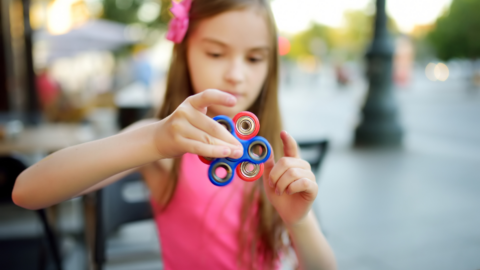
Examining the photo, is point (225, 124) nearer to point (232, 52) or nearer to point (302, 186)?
point (302, 186)

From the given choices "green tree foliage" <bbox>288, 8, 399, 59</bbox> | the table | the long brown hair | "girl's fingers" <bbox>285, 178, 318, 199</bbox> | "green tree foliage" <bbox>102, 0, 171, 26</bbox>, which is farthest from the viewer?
"green tree foliage" <bbox>288, 8, 399, 59</bbox>

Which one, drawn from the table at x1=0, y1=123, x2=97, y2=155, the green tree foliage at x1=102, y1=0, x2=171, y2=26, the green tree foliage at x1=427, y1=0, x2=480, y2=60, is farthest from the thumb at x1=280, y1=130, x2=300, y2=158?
the green tree foliage at x1=427, y1=0, x2=480, y2=60

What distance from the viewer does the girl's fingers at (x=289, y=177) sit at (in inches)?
30.4

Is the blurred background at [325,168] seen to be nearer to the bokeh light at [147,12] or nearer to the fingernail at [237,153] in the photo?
the fingernail at [237,153]

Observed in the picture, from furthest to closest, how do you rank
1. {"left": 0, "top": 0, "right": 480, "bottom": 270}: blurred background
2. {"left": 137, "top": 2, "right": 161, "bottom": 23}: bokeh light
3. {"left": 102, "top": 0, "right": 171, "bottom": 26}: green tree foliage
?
{"left": 102, "top": 0, "right": 171, "bottom": 26}: green tree foliage
{"left": 137, "top": 2, "right": 161, "bottom": 23}: bokeh light
{"left": 0, "top": 0, "right": 480, "bottom": 270}: blurred background

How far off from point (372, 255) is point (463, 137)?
5.23 meters

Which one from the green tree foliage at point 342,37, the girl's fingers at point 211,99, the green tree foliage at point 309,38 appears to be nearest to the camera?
the girl's fingers at point 211,99

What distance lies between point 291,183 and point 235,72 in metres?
0.38

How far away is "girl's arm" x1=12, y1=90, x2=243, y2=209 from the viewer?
0.66 m

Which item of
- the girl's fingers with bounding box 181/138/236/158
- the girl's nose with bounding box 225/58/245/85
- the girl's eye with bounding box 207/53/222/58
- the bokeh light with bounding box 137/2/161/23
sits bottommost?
the girl's fingers with bounding box 181/138/236/158

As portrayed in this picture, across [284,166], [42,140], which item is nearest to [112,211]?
[284,166]

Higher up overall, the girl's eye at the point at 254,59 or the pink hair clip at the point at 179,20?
the pink hair clip at the point at 179,20

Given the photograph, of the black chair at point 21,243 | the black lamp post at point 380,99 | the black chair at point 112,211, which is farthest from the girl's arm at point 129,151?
the black lamp post at point 380,99

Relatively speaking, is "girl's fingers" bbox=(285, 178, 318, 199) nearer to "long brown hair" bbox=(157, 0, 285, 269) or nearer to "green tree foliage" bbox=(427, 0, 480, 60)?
"long brown hair" bbox=(157, 0, 285, 269)
